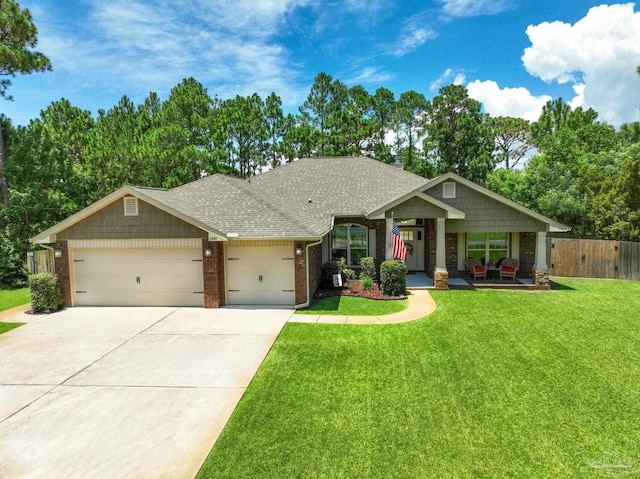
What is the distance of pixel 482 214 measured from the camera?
15.5 meters

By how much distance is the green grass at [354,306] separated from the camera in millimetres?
12047

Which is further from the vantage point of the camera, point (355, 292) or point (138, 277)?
point (355, 292)

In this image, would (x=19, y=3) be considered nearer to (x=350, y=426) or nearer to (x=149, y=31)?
(x=149, y=31)

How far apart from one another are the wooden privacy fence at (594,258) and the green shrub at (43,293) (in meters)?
19.8

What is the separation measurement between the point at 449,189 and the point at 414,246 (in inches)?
146

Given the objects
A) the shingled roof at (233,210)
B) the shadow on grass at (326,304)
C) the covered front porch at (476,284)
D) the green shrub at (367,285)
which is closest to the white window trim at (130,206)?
the shingled roof at (233,210)

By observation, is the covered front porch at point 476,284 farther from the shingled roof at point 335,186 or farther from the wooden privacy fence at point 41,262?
the wooden privacy fence at point 41,262

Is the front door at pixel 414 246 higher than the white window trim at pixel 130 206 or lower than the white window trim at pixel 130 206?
lower

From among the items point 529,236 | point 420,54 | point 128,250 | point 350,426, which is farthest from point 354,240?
point 350,426

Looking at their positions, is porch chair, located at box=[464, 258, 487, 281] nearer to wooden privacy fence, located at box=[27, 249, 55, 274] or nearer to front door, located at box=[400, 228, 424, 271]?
front door, located at box=[400, 228, 424, 271]

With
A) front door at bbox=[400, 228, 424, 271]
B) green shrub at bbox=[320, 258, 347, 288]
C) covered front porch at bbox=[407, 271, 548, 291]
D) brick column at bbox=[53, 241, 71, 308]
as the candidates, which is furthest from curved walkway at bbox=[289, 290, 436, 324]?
brick column at bbox=[53, 241, 71, 308]

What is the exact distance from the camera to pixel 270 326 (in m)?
10.7

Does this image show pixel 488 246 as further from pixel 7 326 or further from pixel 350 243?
pixel 7 326

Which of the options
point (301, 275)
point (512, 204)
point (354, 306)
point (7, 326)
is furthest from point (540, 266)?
point (7, 326)
